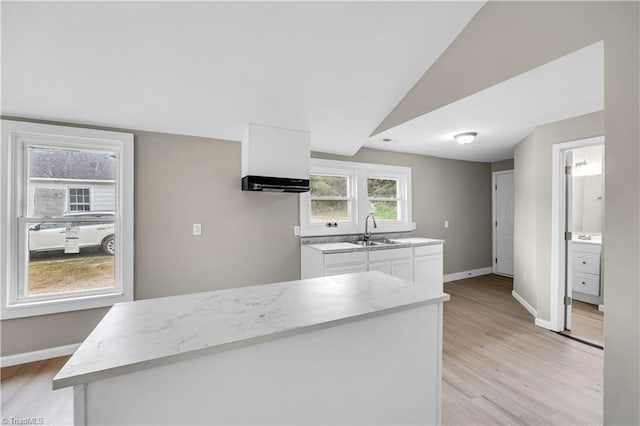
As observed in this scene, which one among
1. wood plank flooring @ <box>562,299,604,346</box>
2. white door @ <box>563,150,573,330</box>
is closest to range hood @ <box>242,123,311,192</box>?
white door @ <box>563,150,573,330</box>

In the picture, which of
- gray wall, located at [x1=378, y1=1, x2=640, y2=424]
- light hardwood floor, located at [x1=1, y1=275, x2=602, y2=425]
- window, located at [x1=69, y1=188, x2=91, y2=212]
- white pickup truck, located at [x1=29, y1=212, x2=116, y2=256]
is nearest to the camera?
gray wall, located at [x1=378, y1=1, x2=640, y2=424]

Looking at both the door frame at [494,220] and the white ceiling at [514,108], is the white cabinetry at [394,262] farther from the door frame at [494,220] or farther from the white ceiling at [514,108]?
the door frame at [494,220]

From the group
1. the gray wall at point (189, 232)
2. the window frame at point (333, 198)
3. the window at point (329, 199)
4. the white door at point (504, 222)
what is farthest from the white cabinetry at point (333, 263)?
the white door at point (504, 222)

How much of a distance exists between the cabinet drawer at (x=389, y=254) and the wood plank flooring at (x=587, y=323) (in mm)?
1777

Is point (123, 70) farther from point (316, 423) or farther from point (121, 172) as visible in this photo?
point (316, 423)

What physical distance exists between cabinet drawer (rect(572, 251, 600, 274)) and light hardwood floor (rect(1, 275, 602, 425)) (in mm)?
1356

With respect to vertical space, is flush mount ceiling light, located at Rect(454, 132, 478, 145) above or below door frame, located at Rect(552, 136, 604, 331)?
above

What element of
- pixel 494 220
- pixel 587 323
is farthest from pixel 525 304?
pixel 494 220

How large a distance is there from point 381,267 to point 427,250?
87 cm

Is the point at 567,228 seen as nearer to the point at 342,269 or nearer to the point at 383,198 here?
the point at 383,198

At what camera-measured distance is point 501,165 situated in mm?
5133

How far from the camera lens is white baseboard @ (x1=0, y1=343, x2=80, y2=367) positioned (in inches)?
92.1

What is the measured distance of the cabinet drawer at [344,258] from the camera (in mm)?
3090

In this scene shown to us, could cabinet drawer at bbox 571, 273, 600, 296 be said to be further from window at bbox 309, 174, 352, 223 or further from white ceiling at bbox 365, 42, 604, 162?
window at bbox 309, 174, 352, 223
